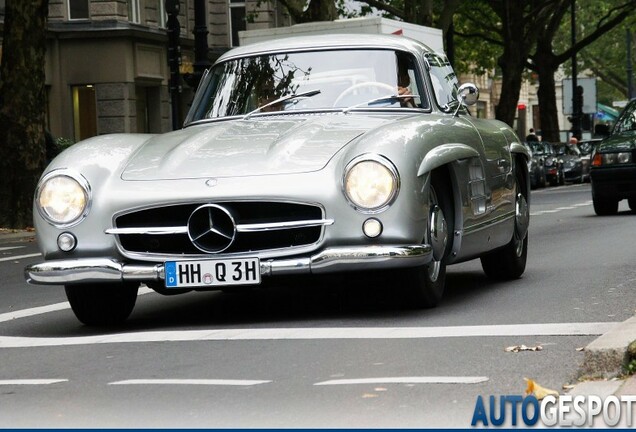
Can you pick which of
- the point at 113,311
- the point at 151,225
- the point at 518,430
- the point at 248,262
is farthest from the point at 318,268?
the point at 518,430

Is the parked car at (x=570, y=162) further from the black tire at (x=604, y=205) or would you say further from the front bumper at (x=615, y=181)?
the front bumper at (x=615, y=181)

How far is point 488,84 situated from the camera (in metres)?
91.0

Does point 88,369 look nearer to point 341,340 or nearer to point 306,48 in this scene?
point 341,340

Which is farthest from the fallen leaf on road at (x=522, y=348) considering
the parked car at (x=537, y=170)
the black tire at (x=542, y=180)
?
the black tire at (x=542, y=180)

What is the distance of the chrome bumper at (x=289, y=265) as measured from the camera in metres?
8.22

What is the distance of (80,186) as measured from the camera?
28.3ft

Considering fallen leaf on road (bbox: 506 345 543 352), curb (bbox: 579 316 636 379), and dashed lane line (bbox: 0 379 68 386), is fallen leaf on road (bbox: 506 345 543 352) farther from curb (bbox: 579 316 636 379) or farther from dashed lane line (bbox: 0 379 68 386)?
dashed lane line (bbox: 0 379 68 386)

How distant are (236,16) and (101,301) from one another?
3908cm

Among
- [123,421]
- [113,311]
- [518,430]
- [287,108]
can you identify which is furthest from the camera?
[287,108]

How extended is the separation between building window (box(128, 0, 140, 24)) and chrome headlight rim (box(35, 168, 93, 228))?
31329 millimetres

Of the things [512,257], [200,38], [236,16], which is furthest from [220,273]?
[236,16]

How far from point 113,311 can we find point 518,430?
173 inches

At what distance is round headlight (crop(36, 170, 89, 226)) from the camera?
8.61 metres

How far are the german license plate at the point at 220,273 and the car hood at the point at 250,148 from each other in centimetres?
49
